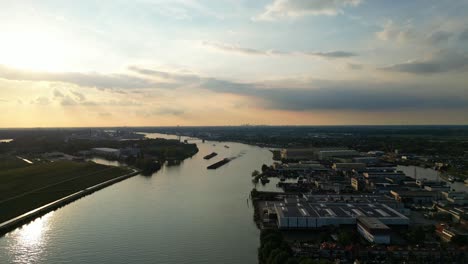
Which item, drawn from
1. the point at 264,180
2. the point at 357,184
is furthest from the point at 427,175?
the point at 264,180

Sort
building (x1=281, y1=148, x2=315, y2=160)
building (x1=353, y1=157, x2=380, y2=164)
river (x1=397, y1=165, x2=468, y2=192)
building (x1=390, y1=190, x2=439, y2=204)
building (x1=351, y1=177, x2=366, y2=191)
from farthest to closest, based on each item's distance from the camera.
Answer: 1. building (x1=281, y1=148, x2=315, y2=160)
2. building (x1=353, y1=157, x2=380, y2=164)
3. river (x1=397, y1=165, x2=468, y2=192)
4. building (x1=351, y1=177, x2=366, y2=191)
5. building (x1=390, y1=190, x2=439, y2=204)

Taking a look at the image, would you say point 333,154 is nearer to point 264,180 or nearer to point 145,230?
point 264,180

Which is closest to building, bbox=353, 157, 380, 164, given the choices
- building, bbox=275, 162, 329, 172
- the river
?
the river

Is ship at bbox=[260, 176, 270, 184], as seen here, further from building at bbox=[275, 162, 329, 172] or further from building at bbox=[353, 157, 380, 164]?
building at bbox=[353, 157, 380, 164]

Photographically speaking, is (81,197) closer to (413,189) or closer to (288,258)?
(288,258)

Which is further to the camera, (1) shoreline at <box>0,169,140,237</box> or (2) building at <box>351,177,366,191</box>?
(2) building at <box>351,177,366,191</box>

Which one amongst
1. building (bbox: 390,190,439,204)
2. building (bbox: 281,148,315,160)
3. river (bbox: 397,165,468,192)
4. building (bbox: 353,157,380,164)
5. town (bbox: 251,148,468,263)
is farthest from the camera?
building (bbox: 281,148,315,160)

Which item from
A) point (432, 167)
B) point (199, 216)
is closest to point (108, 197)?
point (199, 216)
